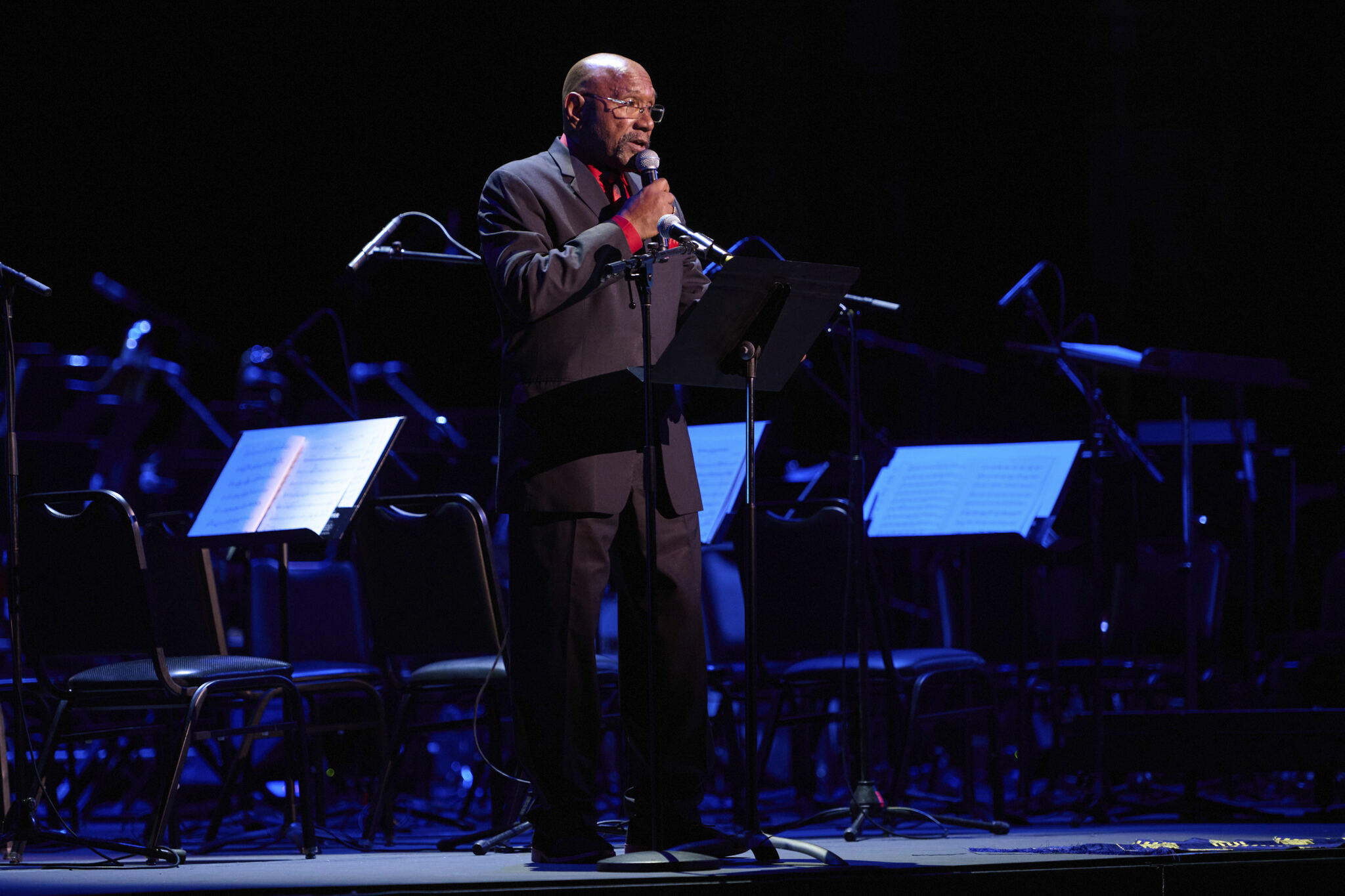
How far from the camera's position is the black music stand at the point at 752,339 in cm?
249

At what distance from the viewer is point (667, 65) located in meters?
7.61

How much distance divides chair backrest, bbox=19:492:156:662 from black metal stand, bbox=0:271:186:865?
0.10ft

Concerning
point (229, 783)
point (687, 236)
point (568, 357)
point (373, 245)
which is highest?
point (373, 245)

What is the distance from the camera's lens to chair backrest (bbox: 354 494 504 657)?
3.65m

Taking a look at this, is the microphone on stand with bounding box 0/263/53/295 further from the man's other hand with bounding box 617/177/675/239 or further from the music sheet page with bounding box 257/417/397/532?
the man's other hand with bounding box 617/177/675/239

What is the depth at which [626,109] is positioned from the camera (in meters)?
2.80

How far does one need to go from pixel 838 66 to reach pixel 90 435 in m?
3.97

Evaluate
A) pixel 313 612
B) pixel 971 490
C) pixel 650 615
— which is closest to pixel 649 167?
pixel 650 615

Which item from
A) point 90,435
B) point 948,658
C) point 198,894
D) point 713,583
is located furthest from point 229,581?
point 198,894

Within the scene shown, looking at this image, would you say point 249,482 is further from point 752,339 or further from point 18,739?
point 752,339

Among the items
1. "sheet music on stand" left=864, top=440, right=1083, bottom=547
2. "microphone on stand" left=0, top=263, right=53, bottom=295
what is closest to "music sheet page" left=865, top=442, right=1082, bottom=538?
"sheet music on stand" left=864, top=440, right=1083, bottom=547

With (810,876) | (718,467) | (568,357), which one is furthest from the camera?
(718,467)

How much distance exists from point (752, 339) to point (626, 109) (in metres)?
0.53

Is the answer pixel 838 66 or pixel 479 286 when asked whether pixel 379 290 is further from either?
pixel 838 66
